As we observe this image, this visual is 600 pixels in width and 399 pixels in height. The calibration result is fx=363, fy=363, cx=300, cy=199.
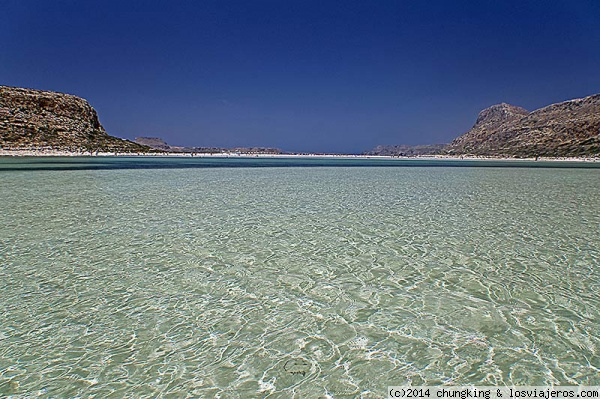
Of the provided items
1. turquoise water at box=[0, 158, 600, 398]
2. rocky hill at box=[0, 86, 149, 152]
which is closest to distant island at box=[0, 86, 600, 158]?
rocky hill at box=[0, 86, 149, 152]

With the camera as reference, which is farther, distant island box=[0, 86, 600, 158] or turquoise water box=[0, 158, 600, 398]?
distant island box=[0, 86, 600, 158]

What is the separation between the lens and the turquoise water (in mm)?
4145

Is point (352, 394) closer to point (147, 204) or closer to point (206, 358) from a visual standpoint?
point (206, 358)

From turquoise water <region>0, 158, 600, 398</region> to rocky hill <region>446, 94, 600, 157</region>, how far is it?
352ft

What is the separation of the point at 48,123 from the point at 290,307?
11741 cm

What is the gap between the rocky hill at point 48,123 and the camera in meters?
88.5

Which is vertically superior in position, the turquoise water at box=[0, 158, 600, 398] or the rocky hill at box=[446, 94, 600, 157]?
the rocky hill at box=[446, 94, 600, 157]

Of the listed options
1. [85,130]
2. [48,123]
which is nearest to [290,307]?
[48,123]

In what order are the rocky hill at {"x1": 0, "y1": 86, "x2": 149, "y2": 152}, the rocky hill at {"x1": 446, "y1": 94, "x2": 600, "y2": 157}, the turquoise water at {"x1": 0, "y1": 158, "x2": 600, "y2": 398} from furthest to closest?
the rocky hill at {"x1": 446, "y1": 94, "x2": 600, "y2": 157}
the rocky hill at {"x1": 0, "y1": 86, "x2": 149, "y2": 152}
the turquoise water at {"x1": 0, "y1": 158, "x2": 600, "y2": 398}

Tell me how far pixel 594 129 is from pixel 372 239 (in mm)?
130350

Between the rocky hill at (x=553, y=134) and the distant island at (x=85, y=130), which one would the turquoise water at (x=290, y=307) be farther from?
the rocky hill at (x=553, y=134)

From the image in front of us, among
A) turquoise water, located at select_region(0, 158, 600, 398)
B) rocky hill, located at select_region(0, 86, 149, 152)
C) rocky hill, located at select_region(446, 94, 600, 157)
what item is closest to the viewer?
turquoise water, located at select_region(0, 158, 600, 398)

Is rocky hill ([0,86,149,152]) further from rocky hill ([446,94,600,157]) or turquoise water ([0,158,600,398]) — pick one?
rocky hill ([446,94,600,157])

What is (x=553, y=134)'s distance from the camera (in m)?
122
